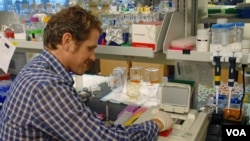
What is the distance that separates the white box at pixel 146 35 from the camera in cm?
141

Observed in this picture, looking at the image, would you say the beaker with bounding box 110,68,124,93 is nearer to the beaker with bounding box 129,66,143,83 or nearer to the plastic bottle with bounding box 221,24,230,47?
the beaker with bounding box 129,66,143,83

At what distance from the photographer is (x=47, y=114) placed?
3.21 ft

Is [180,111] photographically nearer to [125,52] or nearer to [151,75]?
[125,52]

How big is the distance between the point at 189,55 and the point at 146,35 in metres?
0.24

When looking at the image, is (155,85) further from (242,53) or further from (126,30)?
(242,53)

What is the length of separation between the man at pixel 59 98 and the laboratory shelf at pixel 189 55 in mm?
367

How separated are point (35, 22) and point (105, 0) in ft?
1.53

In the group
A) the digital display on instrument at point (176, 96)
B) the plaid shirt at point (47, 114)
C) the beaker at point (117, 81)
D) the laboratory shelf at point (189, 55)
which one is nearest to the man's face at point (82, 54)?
the plaid shirt at point (47, 114)

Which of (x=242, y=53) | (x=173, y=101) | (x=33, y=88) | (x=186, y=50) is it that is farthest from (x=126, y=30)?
(x=33, y=88)

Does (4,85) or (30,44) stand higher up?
(30,44)

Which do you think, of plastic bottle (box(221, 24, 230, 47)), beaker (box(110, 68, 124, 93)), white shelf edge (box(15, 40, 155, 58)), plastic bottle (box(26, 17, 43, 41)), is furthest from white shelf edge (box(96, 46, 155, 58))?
beaker (box(110, 68, 124, 93))

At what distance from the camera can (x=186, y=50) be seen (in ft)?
4.44

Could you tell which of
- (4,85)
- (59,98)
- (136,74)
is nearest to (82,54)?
(59,98)

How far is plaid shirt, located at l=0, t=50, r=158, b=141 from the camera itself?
98 cm
